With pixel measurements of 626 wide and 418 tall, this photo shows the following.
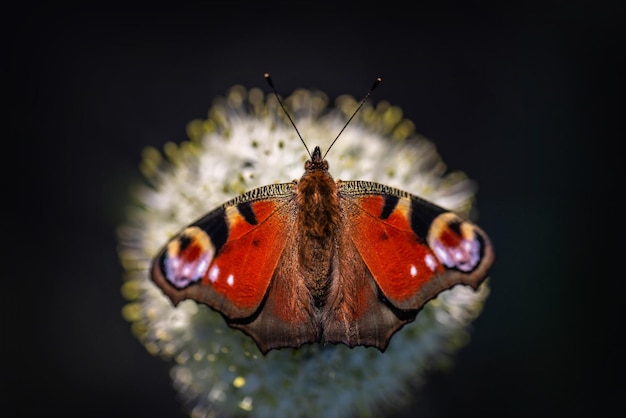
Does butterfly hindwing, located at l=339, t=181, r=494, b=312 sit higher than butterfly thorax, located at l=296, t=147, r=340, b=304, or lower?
lower

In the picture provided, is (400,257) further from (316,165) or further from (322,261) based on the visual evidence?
(316,165)

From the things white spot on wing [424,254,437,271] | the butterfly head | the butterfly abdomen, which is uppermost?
the butterfly head

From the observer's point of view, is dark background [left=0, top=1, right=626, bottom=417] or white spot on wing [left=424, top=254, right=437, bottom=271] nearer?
white spot on wing [left=424, top=254, right=437, bottom=271]

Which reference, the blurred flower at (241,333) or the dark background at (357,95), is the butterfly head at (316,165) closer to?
the blurred flower at (241,333)

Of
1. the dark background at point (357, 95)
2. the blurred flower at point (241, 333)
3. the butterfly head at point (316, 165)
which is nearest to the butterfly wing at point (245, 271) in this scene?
the butterfly head at point (316, 165)

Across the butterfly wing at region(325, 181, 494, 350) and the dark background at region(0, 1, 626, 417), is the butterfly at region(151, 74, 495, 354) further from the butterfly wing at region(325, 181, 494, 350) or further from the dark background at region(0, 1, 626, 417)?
the dark background at region(0, 1, 626, 417)

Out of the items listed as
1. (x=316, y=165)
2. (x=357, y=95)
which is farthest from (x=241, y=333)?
(x=357, y=95)

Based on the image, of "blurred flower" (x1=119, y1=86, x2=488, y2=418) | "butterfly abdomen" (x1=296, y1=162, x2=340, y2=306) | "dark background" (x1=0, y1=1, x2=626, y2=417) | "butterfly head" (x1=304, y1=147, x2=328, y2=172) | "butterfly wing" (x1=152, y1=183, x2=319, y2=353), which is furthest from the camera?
"dark background" (x1=0, y1=1, x2=626, y2=417)

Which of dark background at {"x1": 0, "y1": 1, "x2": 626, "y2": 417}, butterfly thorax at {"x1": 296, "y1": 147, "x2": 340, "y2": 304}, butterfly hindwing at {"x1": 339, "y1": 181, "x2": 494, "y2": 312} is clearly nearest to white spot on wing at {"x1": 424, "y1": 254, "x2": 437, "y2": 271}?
butterfly hindwing at {"x1": 339, "y1": 181, "x2": 494, "y2": 312}
